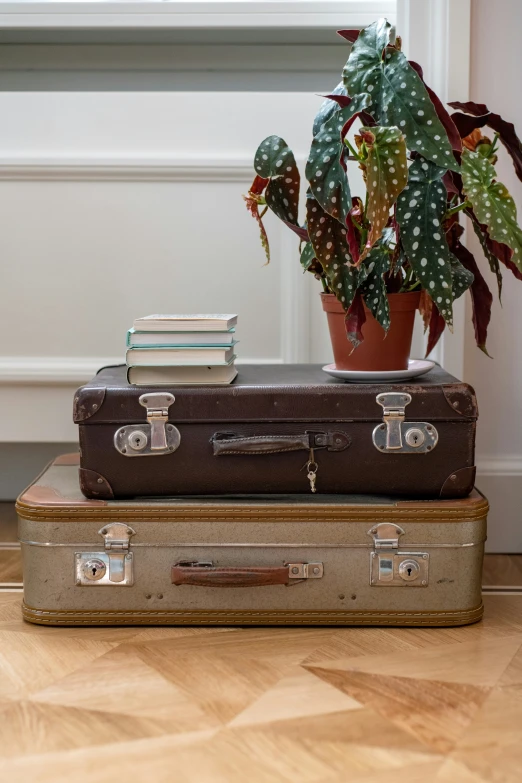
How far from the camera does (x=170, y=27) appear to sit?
5.87ft

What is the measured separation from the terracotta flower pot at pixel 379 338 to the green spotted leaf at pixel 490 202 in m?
0.20

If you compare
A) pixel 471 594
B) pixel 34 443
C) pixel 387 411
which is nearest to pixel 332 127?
pixel 387 411

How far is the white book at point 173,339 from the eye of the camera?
4.26 ft

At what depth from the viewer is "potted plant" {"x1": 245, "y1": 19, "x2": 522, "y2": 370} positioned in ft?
3.82

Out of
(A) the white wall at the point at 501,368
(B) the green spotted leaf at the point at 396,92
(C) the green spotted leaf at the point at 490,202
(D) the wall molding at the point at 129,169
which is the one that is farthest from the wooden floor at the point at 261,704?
→ (D) the wall molding at the point at 129,169

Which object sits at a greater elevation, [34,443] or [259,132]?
[259,132]

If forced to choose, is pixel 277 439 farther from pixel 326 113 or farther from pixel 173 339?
pixel 326 113

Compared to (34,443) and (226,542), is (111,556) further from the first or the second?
(34,443)

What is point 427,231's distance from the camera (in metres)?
1.20

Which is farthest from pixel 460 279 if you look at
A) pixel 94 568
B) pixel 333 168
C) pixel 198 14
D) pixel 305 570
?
pixel 198 14

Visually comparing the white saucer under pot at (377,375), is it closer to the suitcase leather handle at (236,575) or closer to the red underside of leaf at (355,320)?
the red underside of leaf at (355,320)

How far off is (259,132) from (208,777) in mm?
1302

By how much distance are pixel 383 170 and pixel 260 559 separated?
62cm

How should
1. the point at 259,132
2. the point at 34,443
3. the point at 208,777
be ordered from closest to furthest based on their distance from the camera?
the point at 208,777
the point at 259,132
the point at 34,443
